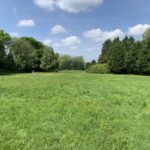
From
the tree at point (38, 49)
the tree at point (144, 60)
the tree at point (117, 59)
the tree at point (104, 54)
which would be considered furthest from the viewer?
the tree at point (104, 54)

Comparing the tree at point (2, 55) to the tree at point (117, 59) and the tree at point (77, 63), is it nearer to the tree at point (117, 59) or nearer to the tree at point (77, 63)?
the tree at point (117, 59)

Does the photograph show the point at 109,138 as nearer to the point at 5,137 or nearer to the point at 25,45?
the point at 5,137

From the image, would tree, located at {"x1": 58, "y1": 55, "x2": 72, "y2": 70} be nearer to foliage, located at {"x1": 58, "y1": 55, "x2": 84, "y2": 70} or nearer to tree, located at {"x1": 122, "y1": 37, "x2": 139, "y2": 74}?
foliage, located at {"x1": 58, "y1": 55, "x2": 84, "y2": 70}

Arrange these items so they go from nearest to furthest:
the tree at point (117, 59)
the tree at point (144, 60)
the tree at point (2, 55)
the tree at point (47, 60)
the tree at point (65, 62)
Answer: the tree at point (144, 60) < the tree at point (117, 59) < the tree at point (2, 55) < the tree at point (47, 60) < the tree at point (65, 62)

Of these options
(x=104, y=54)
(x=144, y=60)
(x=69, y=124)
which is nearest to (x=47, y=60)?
(x=104, y=54)

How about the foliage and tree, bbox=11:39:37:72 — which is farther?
the foliage

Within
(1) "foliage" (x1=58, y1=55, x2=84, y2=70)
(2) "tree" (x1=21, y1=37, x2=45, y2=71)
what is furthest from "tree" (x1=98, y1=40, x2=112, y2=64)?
(1) "foliage" (x1=58, y1=55, x2=84, y2=70)

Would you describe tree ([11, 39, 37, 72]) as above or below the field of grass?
above

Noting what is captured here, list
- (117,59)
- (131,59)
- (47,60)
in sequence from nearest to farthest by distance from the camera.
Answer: (131,59) < (117,59) < (47,60)

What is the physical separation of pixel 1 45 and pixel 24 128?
64.3 meters

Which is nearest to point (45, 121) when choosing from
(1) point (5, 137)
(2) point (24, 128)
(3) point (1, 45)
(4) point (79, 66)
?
(2) point (24, 128)

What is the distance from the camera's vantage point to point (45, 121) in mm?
9891

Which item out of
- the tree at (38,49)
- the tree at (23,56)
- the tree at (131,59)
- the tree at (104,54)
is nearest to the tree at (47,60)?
the tree at (38,49)

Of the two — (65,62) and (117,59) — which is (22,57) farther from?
(65,62)
